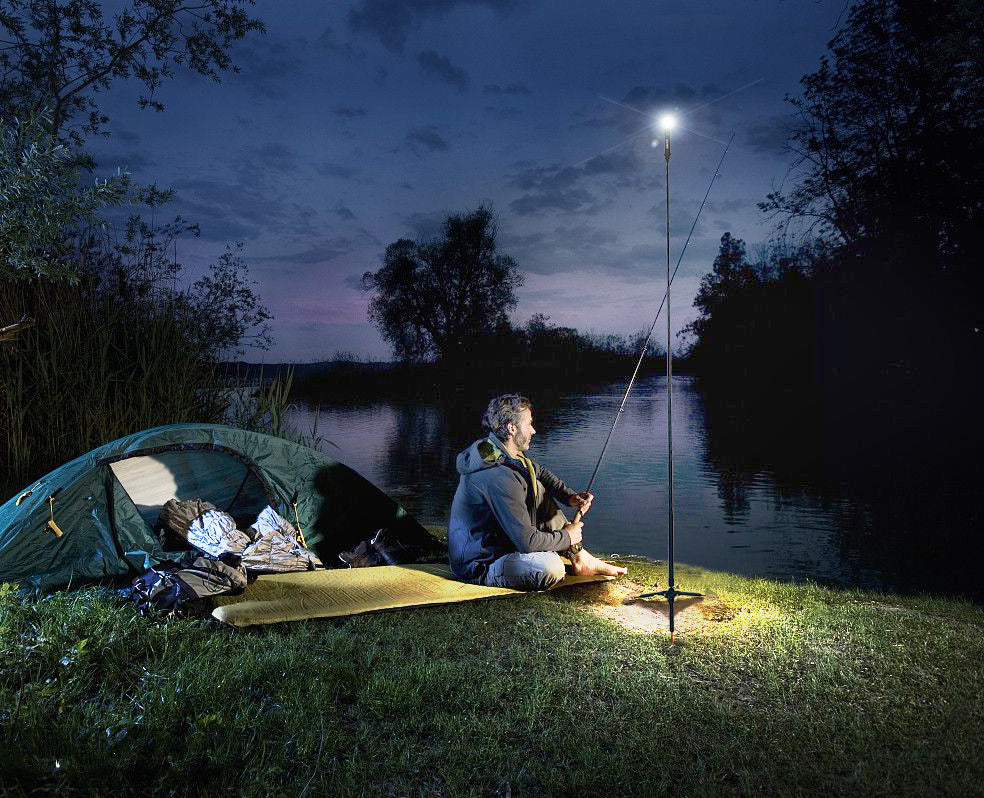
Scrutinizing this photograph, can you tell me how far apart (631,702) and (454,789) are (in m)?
1.06

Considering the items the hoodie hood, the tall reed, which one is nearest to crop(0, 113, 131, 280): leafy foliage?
the tall reed

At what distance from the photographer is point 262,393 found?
30.2 ft

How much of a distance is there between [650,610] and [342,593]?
1997mm

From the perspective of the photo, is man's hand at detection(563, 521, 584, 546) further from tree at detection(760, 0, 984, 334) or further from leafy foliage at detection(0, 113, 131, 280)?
tree at detection(760, 0, 984, 334)

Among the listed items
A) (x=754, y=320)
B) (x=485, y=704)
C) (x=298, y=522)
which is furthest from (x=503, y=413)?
(x=754, y=320)

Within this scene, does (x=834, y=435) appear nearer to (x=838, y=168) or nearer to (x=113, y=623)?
(x=838, y=168)

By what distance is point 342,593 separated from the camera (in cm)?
474

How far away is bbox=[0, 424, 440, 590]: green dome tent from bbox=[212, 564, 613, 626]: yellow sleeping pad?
1.01 metres

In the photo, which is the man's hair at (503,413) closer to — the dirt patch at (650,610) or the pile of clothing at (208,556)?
the dirt patch at (650,610)

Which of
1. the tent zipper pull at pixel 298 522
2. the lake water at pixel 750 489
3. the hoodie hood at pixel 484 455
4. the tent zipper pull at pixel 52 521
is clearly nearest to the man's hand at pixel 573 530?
the hoodie hood at pixel 484 455

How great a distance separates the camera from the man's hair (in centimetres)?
483

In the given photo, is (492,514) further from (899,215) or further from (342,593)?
(899,215)

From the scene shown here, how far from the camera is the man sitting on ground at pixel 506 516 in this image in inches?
185

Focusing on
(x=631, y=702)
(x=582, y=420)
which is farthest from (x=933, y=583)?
(x=582, y=420)
